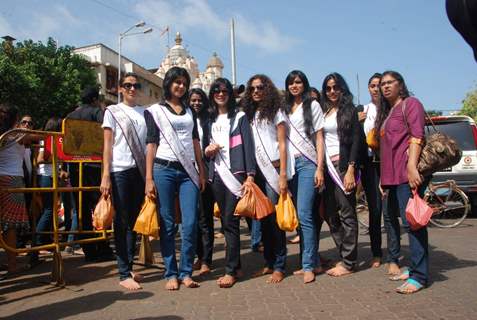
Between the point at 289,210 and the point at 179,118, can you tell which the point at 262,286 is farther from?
the point at 179,118

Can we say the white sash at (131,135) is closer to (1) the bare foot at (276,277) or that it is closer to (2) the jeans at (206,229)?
(2) the jeans at (206,229)

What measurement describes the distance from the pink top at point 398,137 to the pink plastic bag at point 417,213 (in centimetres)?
23

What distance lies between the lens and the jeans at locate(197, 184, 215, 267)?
4.77 m

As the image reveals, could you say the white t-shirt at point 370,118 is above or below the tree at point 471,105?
below

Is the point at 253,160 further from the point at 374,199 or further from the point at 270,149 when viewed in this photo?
the point at 374,199

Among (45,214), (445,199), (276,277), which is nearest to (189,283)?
(276,277)

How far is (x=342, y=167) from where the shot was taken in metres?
4.39

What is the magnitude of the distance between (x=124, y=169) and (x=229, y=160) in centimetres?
99

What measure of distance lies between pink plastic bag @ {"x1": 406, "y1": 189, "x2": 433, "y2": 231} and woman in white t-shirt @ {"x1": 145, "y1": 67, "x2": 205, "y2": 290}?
6.03ft

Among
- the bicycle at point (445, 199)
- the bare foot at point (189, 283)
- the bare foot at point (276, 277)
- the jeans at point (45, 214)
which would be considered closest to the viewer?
the bare foot at point (189, 283)

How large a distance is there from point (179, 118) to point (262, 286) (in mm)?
1698

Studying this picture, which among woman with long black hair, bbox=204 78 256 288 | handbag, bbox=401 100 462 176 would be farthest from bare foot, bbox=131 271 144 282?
handbag, bbox=401 100 462 176

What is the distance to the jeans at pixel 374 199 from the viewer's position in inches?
183

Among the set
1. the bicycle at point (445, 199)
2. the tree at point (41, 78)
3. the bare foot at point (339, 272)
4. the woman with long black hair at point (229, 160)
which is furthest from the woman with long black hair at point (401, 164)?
the tree at point (41, 78)
